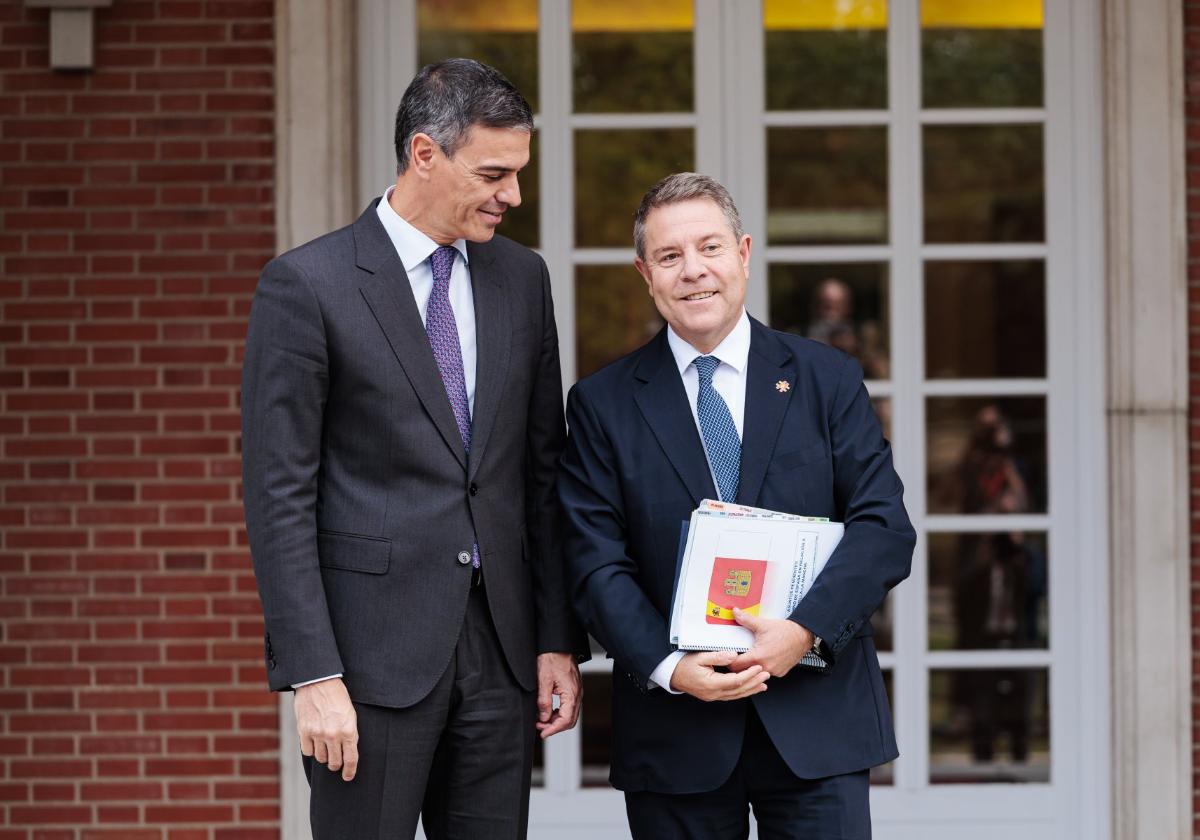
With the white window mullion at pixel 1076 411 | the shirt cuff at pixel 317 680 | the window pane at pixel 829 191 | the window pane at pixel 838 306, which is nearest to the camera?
the shirt cuff at pixel 317 680

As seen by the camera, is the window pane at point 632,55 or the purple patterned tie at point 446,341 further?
the window pane at point 632,55

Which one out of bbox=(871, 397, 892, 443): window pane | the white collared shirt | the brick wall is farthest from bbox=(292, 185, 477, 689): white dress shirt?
bbox=(871, 397, 892, 443): window pane

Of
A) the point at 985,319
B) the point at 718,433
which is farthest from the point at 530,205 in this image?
the point at 718,433

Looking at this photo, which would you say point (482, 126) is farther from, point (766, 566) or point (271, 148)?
point (271, 148)

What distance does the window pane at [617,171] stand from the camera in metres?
4.56

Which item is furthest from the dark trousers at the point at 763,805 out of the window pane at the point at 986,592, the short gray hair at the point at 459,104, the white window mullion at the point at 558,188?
the window pane at the point at 986,592

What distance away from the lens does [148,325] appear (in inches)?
162

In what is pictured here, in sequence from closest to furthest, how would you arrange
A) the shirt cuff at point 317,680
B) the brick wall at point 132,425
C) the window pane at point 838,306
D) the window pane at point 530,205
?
1. the shirt cuff at point 317,680
2. the brick wall at point 132,425
3. the window pane at point 530,205
4. the window pane at point 838,306

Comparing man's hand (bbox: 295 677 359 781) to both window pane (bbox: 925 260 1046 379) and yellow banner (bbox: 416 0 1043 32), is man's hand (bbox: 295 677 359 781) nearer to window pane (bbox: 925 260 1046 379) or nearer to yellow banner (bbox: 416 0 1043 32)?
yellow banner (bbox: 416 0 1043 32)

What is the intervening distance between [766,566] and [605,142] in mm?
2658

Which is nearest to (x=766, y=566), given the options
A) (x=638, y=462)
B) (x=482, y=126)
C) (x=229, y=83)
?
(x=638, y=462)

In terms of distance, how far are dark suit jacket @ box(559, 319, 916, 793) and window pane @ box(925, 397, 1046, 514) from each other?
2187 millimetres

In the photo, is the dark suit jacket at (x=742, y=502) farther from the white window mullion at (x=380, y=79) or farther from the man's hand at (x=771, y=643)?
the white window mullion at (x=380, y=79)

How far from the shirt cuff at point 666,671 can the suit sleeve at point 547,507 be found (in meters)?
0.28
